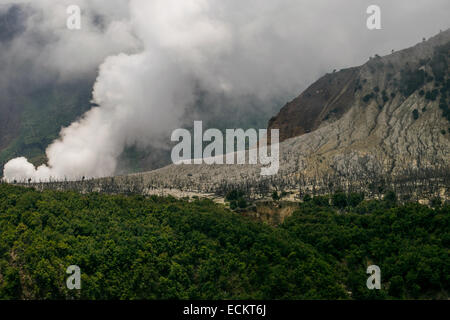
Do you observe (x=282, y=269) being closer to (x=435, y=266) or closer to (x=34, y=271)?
(x=435, y=266)

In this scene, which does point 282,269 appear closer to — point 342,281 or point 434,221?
point 342,281

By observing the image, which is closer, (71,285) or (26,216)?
(71,285)

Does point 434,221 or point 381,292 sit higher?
point 434,221
